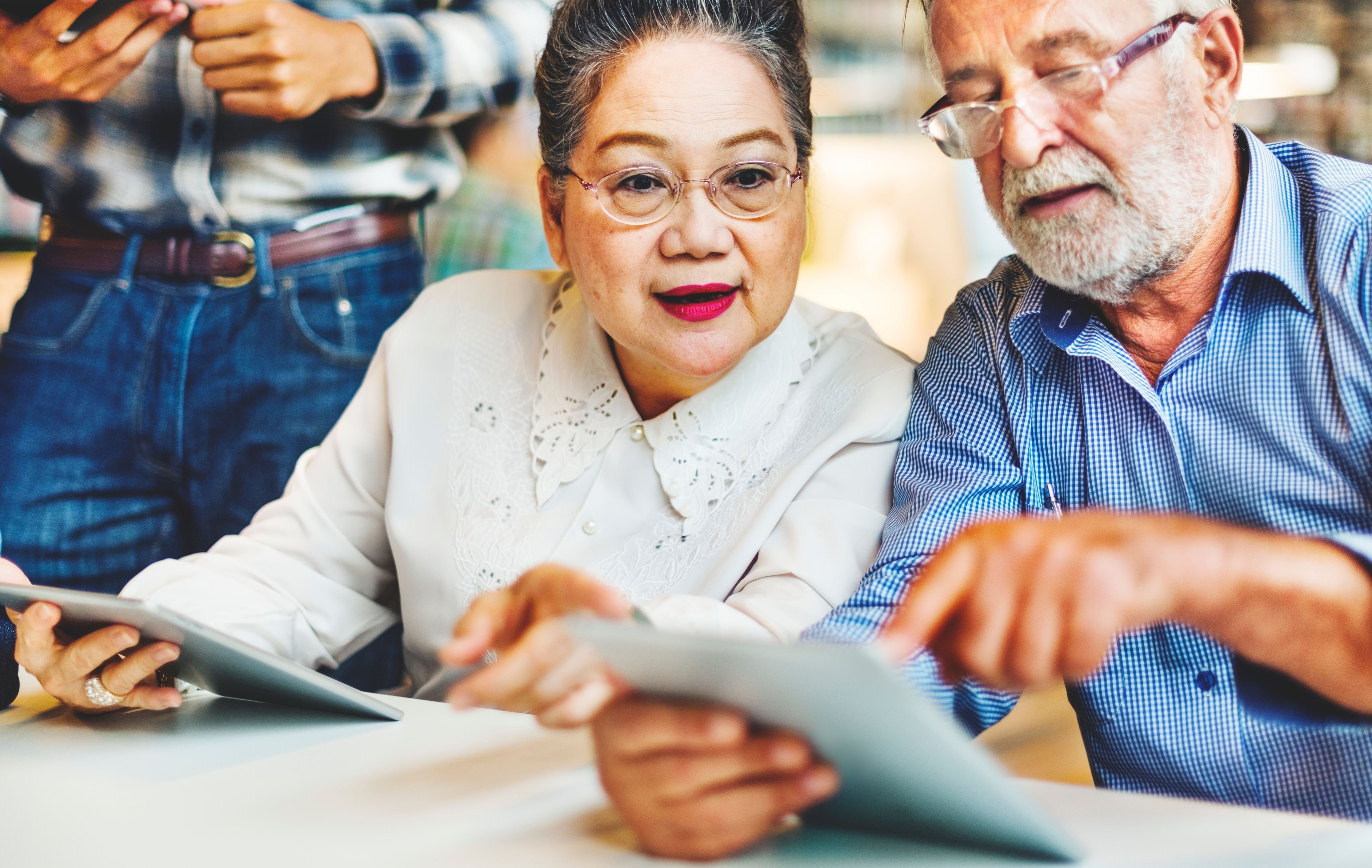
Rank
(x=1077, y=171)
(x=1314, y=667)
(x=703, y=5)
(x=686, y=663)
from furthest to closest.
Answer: (x=703, y=5)
(x=1077, y=171)
(x=1314, y=667)
(x=686, y=663)

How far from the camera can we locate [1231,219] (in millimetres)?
1346

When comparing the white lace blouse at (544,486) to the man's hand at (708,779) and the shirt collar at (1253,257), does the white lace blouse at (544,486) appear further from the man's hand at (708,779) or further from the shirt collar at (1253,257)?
the man's hand at (708,779)

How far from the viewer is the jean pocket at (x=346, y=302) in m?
1.92

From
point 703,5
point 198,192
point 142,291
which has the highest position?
point 703,5

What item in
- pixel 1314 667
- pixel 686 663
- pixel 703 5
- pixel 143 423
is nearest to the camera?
pixel 686 663

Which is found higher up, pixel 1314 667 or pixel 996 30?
pixel 996 30

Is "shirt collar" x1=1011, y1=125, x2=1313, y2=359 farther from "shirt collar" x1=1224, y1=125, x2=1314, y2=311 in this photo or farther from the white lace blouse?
the white lace blouse

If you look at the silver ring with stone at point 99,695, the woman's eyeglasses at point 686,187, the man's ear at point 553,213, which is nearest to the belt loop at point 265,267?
the man's ear at point 553,213

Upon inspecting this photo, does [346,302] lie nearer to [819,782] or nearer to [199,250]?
[199,250]

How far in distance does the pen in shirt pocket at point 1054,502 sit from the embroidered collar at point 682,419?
0.34 m

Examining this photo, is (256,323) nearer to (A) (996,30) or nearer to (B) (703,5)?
(B) (703,5)

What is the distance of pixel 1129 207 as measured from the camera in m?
1.28

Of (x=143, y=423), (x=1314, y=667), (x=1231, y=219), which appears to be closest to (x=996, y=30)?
(x=1231, y=219)

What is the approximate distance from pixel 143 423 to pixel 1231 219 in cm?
163
